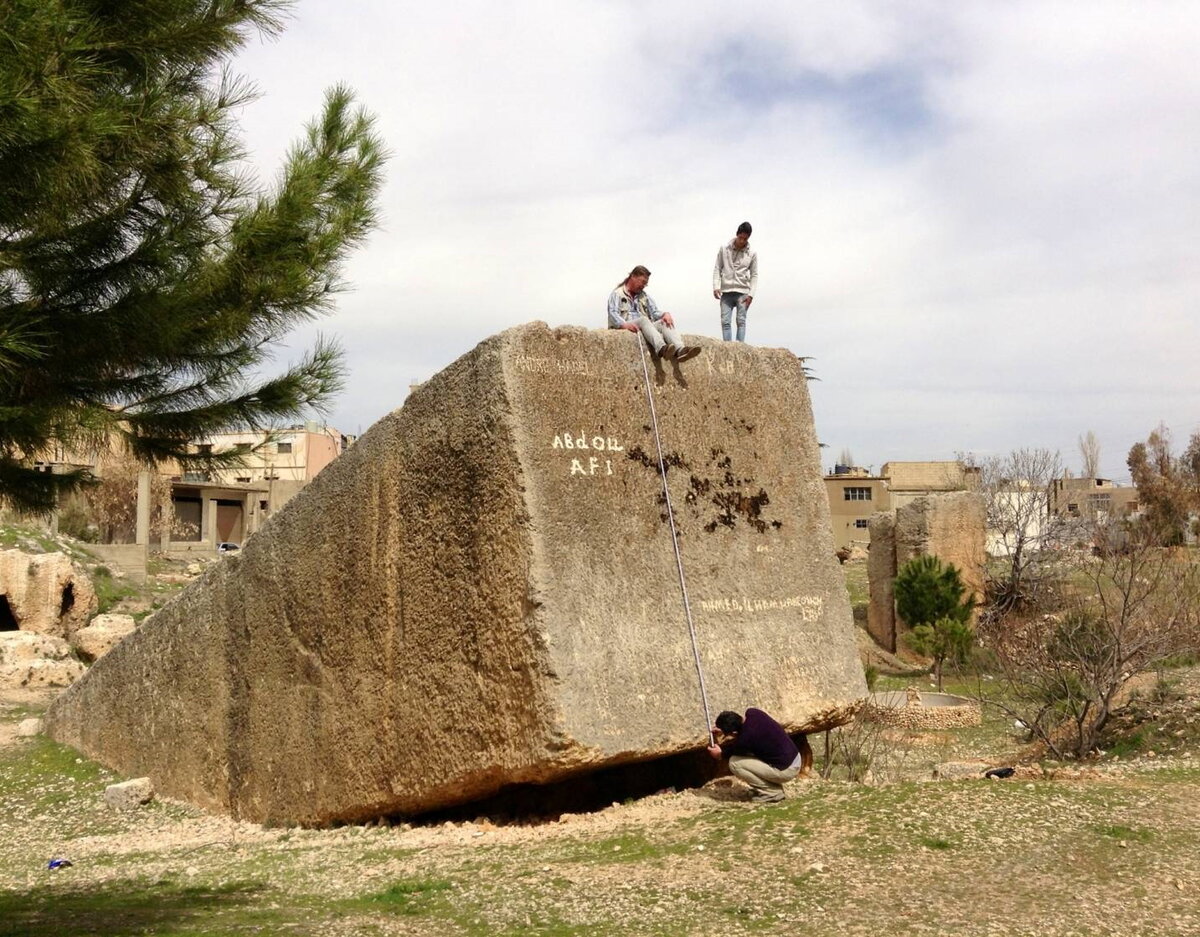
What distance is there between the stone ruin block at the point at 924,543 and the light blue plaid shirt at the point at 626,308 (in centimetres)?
1304

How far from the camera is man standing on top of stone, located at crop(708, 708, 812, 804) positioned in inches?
232

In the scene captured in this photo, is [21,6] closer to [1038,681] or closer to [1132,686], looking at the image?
[1038,681]

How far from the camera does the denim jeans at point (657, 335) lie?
21.5 ft

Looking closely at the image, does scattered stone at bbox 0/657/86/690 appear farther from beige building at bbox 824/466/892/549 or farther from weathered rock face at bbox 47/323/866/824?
beige building at bbox 824/466/892/549

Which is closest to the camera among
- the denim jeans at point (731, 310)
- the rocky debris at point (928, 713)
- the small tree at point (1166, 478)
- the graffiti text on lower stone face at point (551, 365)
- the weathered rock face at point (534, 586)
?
the weathered rock face at point (534, 586)

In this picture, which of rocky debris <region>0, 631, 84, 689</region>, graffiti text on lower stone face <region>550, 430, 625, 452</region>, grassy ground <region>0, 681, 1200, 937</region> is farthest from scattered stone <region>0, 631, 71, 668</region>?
graffiti text on lower stone face <region>550, 430, 625, 452</region>

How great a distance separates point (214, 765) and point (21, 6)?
5343mm

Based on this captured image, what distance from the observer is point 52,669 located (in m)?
12.8

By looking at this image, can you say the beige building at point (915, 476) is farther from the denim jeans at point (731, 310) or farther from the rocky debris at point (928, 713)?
the denim jeans at point (731, 310)

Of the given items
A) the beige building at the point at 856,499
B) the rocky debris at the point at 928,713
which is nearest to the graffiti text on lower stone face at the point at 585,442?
the rocky debris at the point at 928,713

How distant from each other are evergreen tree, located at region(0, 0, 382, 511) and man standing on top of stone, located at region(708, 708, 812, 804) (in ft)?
10.6

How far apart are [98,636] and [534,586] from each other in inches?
401

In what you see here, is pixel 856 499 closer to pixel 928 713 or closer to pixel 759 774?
pixel 928 713

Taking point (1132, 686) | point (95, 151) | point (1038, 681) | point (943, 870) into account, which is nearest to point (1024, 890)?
point (943, 870)
